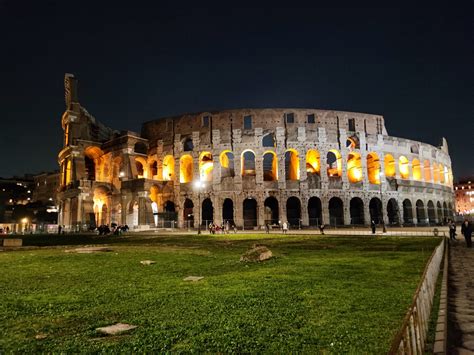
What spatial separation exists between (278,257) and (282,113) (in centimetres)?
3321

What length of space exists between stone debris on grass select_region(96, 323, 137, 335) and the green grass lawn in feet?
0.31

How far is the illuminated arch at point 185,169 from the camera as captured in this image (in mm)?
44812

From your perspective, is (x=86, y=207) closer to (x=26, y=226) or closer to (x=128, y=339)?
(x=26, y=226)

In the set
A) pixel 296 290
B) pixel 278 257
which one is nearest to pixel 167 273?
pixel 296 290

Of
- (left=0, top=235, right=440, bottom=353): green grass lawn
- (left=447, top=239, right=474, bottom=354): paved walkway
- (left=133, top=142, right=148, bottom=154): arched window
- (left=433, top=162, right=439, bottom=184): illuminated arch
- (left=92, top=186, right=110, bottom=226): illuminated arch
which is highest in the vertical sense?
(left=133, top=142, right=148, bottom=154): arched window

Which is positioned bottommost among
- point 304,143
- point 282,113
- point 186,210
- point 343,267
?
point 343,267

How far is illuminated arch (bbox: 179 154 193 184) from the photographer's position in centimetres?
4481

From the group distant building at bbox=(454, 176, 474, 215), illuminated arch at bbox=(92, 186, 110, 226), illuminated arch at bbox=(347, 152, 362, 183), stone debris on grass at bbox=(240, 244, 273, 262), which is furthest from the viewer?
distant building at bbox=(454, 176, 474, 215)

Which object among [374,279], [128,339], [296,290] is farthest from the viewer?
[374,279]

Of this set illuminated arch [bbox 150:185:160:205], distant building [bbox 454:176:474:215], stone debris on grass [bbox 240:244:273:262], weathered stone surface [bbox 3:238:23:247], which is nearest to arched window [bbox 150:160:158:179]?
illuminated arch [bbox 150:185:160:205]

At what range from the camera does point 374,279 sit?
7.41m

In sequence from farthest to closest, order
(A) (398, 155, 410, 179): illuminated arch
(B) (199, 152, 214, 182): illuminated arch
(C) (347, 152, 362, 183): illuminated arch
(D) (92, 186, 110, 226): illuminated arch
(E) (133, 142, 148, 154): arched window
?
(A) (398, 155, 410, 179): illuminated arch < (D) (92, 186, 110, 226): illuminated arch < (E) (133, 142, 148, 154): arched window < (B) (199, 152, 214, 182): illuminated arch < (C) (347, 152, 362, 183): illuminated arch

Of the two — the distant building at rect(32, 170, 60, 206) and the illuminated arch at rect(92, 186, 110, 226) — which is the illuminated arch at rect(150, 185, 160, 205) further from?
the distant building at rect(32, 170, 60, 206)

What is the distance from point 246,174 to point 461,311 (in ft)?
129
